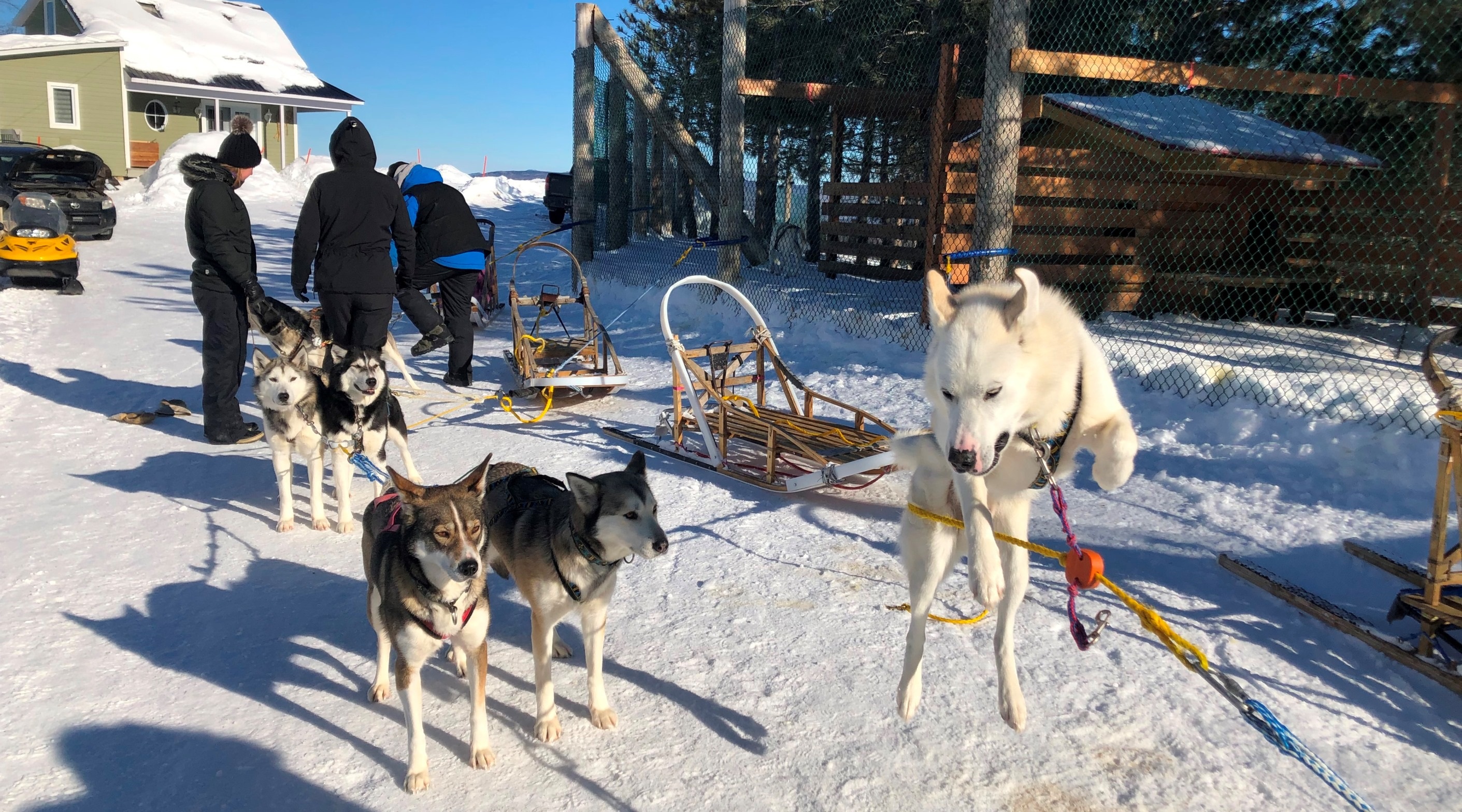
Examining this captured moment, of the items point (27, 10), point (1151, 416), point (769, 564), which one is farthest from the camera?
point (27, 10)

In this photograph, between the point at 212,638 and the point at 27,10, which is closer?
the point at 212,638

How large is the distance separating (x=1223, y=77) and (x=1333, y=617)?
193 inches

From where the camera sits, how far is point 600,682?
3020 mm

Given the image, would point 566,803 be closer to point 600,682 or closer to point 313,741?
point 600,682

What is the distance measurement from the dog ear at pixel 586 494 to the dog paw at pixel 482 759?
794mm

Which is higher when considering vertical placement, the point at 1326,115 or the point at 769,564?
the point at 1326,115

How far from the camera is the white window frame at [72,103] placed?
84.5 ft

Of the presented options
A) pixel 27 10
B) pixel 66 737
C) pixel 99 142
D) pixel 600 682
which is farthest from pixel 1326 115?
pixel 27 10

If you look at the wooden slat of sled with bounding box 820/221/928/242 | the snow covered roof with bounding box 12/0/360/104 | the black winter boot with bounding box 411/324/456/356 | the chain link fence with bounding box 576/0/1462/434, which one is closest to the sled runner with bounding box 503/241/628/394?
the black winter boot with bounding box 411/324/456/356

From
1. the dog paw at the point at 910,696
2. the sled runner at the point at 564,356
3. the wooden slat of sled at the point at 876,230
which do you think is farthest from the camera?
the wooden slat of sled at the point at 876,230

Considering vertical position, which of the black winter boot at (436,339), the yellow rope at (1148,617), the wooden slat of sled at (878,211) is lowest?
the yellow rope at (1148,617)

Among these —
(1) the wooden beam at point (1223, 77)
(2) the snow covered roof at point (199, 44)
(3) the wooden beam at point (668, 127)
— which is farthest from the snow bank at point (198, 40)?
(1) the wooden beam at point (1223, 77)

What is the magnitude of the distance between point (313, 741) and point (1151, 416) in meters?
5.39

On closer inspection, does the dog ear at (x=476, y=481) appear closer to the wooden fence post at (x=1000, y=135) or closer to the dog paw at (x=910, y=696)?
the dog paw at (x=910, y=696)
